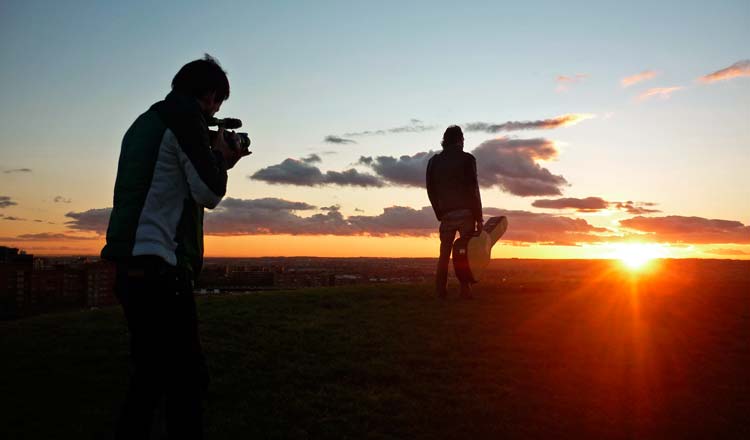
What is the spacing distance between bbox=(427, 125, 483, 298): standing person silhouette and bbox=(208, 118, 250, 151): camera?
846 centimetres

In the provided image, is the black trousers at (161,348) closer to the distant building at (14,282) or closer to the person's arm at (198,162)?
the person's arm at (198,162)

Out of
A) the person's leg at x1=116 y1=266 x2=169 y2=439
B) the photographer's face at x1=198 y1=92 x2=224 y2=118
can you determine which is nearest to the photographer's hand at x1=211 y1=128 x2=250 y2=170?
the photographer's face at x1=198 y1=92 x2=224 y2=118

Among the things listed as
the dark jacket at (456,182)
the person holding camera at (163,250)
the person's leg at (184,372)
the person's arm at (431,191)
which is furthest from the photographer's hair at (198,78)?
the person's arm at (431,191)

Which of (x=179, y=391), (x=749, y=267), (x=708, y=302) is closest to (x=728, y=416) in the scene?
(x=179, y=391)

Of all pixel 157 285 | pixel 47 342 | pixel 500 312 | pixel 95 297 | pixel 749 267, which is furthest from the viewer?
pixel 95 297

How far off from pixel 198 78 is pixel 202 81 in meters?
0.03

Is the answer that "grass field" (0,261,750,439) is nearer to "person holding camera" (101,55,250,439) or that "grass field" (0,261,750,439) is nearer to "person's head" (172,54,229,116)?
"person holding camera" (101,55,250,439)

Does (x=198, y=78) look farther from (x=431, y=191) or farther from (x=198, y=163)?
(x=431, y=191)

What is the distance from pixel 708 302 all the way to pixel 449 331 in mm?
7231

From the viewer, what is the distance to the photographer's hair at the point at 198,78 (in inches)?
165

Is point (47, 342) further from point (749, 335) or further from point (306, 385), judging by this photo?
point (749, 335)

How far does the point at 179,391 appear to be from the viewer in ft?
12.8

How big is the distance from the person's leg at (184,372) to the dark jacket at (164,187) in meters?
0.26

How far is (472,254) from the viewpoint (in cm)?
1261
